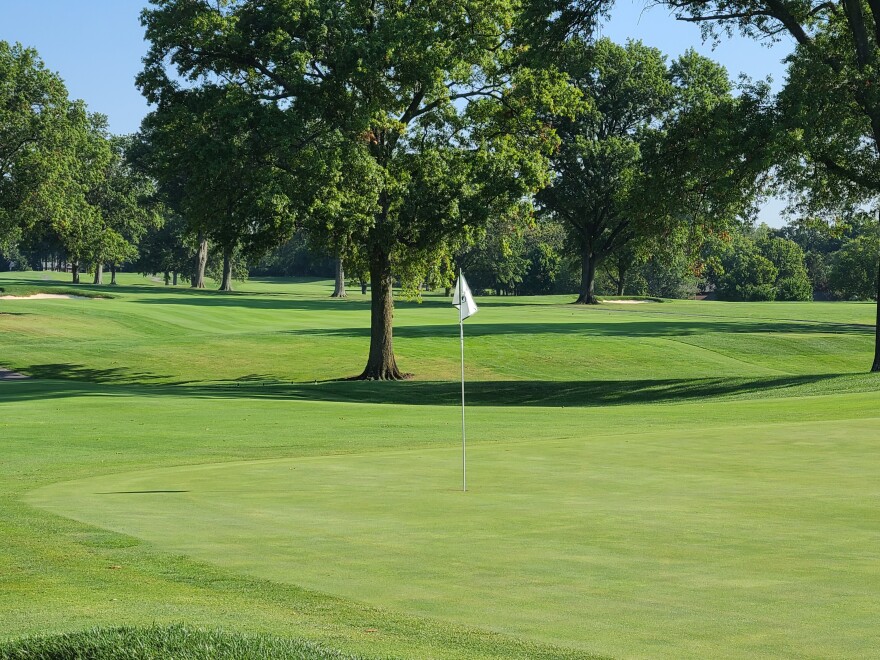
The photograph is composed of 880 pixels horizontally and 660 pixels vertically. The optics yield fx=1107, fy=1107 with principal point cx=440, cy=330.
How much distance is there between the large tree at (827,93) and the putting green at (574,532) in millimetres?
16483

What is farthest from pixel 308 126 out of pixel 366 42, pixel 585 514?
pixel 585 514

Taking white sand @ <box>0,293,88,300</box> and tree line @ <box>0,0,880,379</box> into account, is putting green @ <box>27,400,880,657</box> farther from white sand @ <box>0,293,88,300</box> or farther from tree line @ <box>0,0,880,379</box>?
white sand @ <box>0,293,88,300</box>

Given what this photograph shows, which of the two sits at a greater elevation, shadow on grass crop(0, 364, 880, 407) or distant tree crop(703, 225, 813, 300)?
distant tree crop(703, 225, 813, 300)

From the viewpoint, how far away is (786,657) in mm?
5742

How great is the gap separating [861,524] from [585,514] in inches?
97.6

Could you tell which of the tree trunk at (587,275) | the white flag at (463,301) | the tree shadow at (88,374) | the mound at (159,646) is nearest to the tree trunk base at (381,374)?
the tree shadow at (88,374)

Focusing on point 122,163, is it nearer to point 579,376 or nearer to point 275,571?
point 579,376

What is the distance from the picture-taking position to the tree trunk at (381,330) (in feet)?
131

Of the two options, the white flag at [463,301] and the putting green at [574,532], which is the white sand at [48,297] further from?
the white flag at [463,301]

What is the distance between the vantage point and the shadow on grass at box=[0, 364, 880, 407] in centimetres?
3250

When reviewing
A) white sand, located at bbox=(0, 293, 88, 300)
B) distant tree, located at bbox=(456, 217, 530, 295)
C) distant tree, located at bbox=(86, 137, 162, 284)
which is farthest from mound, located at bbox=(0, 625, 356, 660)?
distant tree, located at bbox=(456, 217, 530, 295)

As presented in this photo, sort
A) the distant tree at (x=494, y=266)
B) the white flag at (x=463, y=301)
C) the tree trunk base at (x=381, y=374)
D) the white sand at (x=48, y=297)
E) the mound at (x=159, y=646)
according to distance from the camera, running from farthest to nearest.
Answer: the distant tree at (x=494, y=266) < the white sand at (x=48, y=297) < the tree trunk base at (x=381, y=374) < the white flag at (x=463, y=301) < the mound at (x=159, y=646)

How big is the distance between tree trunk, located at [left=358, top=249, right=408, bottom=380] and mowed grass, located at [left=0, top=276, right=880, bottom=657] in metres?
9.46

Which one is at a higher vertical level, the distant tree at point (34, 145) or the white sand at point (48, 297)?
the distant tree at point (34, 145)
